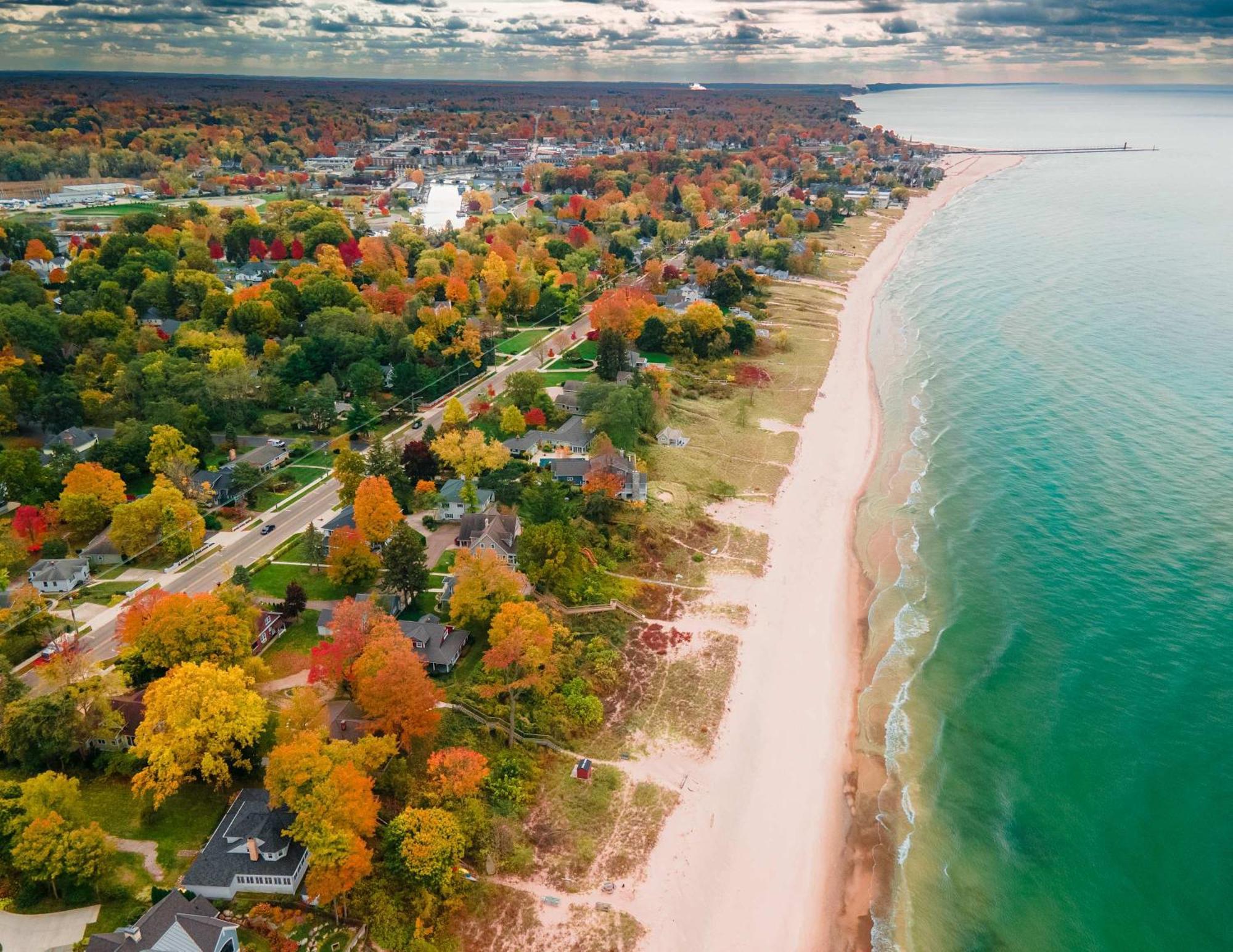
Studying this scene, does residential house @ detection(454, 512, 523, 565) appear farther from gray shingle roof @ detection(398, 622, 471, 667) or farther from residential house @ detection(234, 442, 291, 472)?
residential house @ detection(234, 442, 291, 472)

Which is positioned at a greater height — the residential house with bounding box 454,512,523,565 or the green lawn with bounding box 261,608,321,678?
the residential house with bounding box 454,512,523,565

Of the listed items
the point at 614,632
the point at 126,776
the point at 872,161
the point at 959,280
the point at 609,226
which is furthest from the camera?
the point at 872,161

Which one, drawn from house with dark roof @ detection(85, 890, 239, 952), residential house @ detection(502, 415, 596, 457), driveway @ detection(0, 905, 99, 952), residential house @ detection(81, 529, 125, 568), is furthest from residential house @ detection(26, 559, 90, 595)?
residential house @ detection(502, 415, 596, 457)

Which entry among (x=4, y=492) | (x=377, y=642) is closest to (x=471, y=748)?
(x=377, y=642)

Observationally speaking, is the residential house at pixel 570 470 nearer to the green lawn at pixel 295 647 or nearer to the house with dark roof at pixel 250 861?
the green lawn at pixel 295 647

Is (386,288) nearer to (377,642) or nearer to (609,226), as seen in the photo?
(609,226)

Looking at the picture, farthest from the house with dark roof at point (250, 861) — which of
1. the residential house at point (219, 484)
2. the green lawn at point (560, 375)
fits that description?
the green lawn at point (560, 375)
